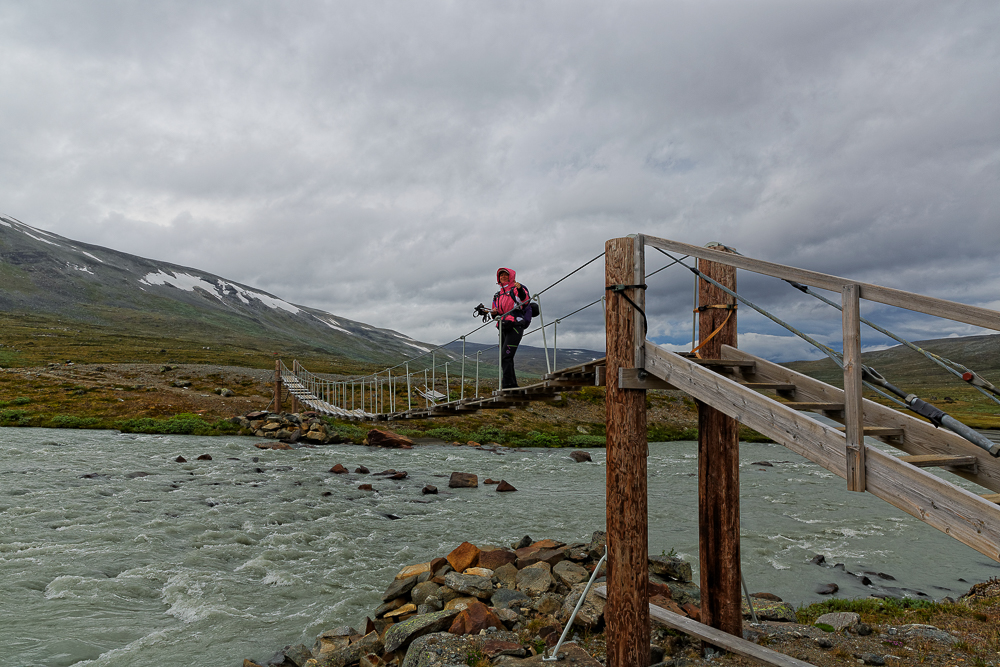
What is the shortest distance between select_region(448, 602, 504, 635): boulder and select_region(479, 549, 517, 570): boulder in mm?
1932

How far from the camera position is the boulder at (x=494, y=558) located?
8.11 meters

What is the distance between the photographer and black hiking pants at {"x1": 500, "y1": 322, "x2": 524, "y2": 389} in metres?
9.42

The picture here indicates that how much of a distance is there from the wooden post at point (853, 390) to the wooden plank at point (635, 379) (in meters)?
1.51

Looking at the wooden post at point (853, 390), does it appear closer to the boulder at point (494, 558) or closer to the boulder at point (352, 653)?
the boulder at point (352, 653)

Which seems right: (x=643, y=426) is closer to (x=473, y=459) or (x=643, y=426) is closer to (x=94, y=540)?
(x=94, y=540)

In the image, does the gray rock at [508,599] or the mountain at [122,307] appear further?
the mountain at [122,307]

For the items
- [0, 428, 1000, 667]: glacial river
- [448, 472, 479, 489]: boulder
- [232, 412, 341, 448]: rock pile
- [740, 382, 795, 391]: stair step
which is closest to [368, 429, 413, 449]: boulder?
[232, 412, 341, 448]: rock pile

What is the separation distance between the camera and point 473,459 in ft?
73.9

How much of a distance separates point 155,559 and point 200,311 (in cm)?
17550

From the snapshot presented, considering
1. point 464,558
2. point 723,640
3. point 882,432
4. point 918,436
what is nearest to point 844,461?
point 882,432

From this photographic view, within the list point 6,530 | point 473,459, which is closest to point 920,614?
point 6,530

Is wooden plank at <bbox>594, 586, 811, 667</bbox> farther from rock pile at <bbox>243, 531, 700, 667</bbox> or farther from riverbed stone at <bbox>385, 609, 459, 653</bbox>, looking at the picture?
riverbed stone at <bbox>385, 609, 459, 653</bbox>

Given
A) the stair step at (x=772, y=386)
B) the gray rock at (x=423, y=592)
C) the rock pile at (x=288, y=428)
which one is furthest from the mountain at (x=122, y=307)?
the stair step at (x=772, y=386)

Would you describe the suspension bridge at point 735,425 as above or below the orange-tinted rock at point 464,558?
above
